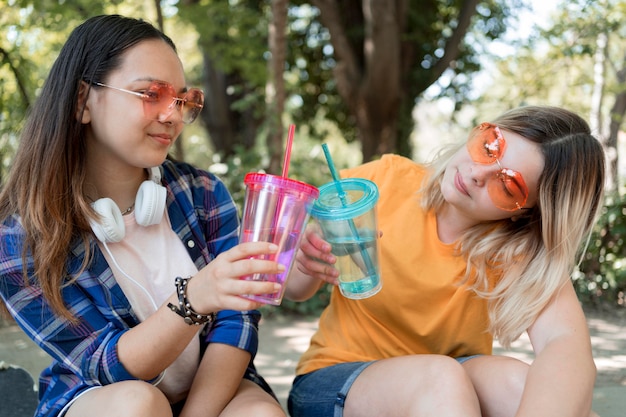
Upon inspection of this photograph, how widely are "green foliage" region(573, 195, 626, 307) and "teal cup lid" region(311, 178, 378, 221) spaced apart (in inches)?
160

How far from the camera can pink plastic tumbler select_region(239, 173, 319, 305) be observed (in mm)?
1448

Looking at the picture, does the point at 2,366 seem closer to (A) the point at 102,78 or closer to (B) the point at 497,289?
(A) the point at 102,78

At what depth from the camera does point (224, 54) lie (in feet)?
26.2

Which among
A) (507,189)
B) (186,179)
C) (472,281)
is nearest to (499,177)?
(507,189)

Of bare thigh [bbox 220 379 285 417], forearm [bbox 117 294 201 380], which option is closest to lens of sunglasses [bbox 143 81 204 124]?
forearm [bbox 117 294 201 380]

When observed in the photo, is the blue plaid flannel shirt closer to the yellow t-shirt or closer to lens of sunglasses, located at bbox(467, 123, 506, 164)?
the yellow t-shirt

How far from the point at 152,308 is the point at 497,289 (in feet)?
3.46

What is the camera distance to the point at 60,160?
179 cm

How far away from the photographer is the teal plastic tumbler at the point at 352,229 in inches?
68.6

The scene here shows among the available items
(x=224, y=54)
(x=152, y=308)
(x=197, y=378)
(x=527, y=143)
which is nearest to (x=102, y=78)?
(x=152, y=308)

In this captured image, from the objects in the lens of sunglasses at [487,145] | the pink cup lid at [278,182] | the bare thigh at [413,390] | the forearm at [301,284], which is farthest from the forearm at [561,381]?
the pink cup lid at [278,182]

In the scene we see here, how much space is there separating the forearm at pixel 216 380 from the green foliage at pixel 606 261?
423 cm

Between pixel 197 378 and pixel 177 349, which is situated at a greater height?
pixel 177 349

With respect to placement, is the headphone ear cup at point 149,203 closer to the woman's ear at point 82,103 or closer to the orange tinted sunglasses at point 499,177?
the woman's ear at point 82,103
